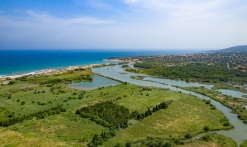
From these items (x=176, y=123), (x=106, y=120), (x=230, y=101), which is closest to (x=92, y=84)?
(x=106, y=120)

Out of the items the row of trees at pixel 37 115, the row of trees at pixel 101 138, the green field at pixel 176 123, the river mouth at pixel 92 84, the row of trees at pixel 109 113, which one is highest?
the river mouth at pixel 92 84

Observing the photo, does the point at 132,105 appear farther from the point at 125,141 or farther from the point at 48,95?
the point at 48,95

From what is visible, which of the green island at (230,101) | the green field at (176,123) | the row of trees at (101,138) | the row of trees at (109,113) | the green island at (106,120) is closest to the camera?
the row of trees at (101,138)

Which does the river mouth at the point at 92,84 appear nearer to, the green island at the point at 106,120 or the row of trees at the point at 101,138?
the green island at the point at 106,120

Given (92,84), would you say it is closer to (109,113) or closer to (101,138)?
(109,113)

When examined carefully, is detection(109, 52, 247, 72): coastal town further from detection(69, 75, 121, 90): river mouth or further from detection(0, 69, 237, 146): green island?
detection(0, 69, 237, 146): green island

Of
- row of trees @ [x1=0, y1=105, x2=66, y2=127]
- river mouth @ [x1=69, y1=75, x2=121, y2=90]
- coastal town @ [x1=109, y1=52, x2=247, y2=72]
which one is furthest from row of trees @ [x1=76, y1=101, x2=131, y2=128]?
coastal town @ [x1=109, y1=52, x2=247, y2=72]

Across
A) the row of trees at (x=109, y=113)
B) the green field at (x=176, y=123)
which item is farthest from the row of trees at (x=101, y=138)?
the row of trees at (x=109, y=113)

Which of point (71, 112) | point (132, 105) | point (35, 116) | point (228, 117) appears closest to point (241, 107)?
point (228, 117)
